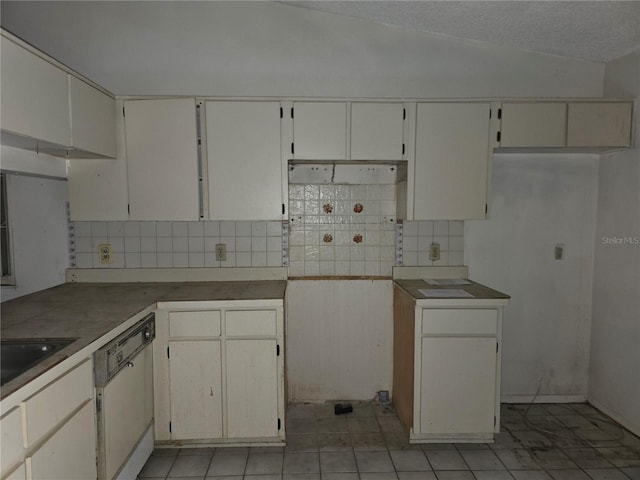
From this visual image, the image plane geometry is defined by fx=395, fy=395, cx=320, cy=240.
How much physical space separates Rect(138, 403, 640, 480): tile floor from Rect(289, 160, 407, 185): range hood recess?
1.62 metres

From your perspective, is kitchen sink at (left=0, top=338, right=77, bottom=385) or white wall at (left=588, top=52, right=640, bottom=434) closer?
kitchen sink at (left=0, top=338, right=77, bottom=385)

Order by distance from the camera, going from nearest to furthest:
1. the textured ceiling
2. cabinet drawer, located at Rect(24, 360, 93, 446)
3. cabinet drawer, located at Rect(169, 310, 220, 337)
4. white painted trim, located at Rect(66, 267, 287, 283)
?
cabinet drawer, located at Rect(24, 360, 93, 446) < the textured ceiling < cabinet drawer, located at Rect(169, 310, 220, 337) < white painted trim, located at Rect(66, 267, 287, 283)

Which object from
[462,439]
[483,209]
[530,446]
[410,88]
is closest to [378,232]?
[483,209]

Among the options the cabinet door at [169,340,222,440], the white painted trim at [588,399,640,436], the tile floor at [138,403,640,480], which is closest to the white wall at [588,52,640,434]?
the white painted trim at [588,399,640,436]

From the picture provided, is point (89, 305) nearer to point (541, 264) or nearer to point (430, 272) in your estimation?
point (430, 272)

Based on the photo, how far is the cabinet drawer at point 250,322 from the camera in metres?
2.23

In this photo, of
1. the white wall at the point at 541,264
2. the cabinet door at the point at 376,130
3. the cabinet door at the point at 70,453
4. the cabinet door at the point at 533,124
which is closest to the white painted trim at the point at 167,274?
the cabinet door at the point at 376,130

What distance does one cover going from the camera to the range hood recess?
274cm

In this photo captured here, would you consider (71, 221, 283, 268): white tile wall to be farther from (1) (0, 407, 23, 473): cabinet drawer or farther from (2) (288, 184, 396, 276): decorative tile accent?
(1) (0, 407, 23, 473): cabinet drawer

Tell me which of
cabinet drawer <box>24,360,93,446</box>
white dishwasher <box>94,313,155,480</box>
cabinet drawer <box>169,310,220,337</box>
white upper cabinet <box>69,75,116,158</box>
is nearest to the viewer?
cabinet drawer <box>24,360,93,446</box>

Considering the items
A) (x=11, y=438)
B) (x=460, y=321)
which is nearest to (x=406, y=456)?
(x=460, y=321)

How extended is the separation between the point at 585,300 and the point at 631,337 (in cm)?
41

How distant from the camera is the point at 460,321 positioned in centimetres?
225

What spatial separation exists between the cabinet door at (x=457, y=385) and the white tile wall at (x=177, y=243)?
1.22m
